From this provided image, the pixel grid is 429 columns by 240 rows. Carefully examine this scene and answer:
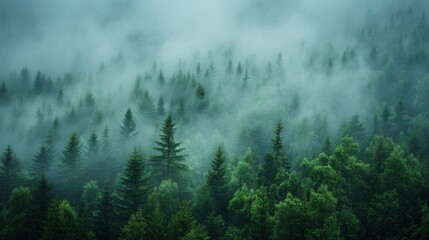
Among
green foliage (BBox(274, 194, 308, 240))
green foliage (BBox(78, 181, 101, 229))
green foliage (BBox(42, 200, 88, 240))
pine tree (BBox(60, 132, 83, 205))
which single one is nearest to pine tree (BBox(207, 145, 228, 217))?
green foliage (BBox(274, 194, 308, 240))

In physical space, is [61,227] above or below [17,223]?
below

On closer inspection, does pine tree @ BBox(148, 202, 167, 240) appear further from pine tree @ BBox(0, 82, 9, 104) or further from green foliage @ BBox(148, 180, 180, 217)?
pine tree @ BBox(0, 82, 9, 104)

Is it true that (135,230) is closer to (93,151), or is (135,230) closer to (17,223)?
(17,223)

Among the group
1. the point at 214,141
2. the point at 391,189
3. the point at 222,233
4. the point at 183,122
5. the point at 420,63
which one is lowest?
the point at 222,233

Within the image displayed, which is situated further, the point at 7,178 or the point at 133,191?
the point at 7,178

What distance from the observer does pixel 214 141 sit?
106 m

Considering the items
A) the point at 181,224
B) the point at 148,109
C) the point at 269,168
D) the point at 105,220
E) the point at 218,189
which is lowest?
the point at 181,224

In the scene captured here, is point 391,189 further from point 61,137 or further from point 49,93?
point 49,93

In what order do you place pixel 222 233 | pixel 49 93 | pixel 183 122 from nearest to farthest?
pixel 222 233 → pixel 183 122 → pixel 49 93

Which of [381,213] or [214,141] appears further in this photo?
[214,141]

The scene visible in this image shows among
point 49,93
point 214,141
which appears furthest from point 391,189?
point 49,93

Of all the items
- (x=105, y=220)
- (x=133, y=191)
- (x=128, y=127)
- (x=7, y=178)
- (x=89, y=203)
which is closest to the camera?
(x=105, y=220)

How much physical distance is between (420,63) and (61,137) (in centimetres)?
13534

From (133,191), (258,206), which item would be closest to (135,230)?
(133,191)
